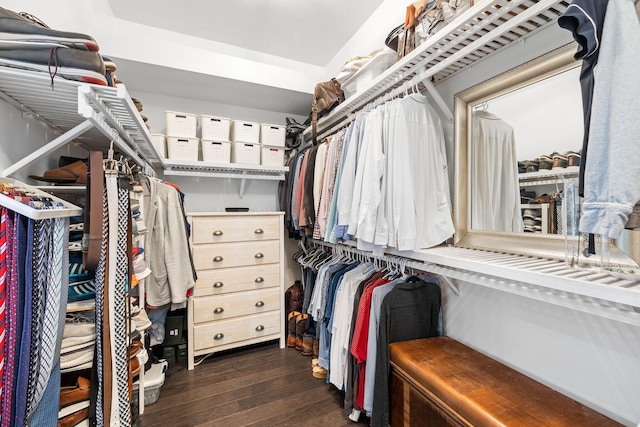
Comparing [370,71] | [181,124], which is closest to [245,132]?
[181,124]

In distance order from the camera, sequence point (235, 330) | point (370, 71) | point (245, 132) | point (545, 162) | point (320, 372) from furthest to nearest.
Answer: point (245, 132)
point (235, 330)
point (320, 372)
point (370, 71)
point (545, 162)

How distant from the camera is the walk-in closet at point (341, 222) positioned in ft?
2.80

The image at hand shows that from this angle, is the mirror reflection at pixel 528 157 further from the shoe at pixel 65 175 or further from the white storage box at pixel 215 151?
the shoe at pixel 65 175

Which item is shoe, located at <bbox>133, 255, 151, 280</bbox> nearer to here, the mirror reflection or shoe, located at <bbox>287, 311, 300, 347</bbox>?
shoe, located at <bbox>287, 311, 300, 347</bbox>

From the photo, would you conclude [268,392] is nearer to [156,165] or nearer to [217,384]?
[217,384]

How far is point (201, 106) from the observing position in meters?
2.68

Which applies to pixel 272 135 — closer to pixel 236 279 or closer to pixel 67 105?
pixel 236 279

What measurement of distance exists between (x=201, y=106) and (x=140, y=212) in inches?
63.1

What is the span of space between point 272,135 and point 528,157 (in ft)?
6.28

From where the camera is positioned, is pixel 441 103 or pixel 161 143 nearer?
pixel 441 103

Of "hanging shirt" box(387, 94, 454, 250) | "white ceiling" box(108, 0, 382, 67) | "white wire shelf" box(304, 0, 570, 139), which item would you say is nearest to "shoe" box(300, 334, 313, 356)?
"hanging shirt" box(387, 94, 454, 250)

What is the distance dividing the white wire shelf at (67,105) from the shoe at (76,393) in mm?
879

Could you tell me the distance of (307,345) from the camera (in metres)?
2.36

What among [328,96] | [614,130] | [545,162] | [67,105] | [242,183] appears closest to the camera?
[614,130]
